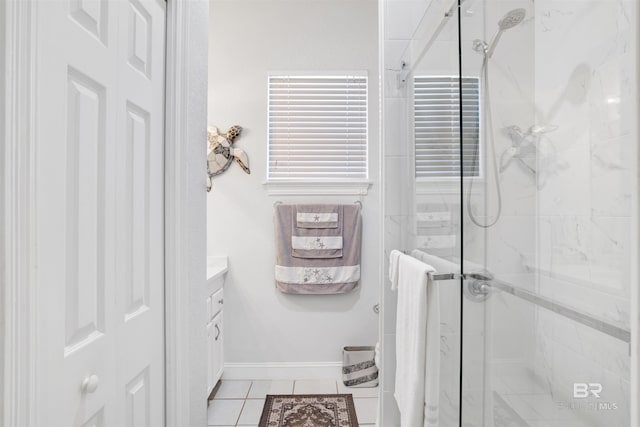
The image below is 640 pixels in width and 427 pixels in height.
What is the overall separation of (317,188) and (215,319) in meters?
1.14

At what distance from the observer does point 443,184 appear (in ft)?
4.93

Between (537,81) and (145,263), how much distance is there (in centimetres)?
119

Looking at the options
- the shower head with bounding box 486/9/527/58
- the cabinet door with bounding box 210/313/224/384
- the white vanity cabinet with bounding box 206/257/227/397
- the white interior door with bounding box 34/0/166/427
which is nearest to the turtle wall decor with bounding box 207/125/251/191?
the white vanity cabinet with bounding box 206/257/227/397

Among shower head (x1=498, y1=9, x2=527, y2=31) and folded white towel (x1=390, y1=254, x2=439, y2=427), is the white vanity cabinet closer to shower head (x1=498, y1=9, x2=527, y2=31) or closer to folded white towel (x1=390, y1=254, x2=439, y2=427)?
folded white towel (x1=390, y1=254, x2=439, y2=427)

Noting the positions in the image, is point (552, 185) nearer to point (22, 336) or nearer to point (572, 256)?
point (572, 256)

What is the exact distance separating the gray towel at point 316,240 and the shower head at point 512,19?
1.75 m

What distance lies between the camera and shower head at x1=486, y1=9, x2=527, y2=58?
99 centimetres

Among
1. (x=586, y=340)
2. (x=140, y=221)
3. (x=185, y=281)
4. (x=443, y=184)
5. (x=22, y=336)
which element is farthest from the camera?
(x=443, y=184)

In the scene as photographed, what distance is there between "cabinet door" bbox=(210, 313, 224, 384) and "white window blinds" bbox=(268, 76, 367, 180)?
1102 millimetres

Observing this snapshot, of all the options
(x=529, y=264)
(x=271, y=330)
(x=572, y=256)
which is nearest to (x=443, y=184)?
(x=529, y=264)

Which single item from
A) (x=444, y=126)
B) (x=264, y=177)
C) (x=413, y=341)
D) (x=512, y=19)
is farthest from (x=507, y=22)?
(x=264, y=177)

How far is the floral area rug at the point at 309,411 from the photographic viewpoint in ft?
7.06

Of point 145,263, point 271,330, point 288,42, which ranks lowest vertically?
point 271,330

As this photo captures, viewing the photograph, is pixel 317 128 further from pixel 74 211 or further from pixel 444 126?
pixel 74 211
